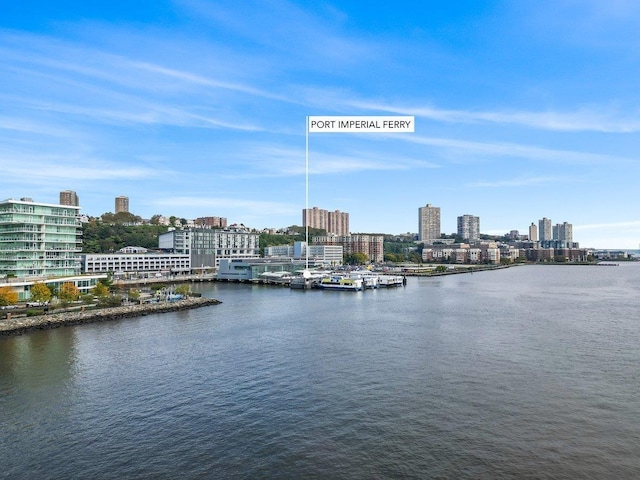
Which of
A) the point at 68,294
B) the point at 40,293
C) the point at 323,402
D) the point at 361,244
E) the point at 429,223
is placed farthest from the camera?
the point at 429,223

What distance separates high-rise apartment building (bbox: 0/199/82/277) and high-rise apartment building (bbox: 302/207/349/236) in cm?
8170

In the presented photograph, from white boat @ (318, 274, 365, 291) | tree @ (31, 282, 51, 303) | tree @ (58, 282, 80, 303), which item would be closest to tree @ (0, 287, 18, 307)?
tree @ (31, 282, 51, 303)

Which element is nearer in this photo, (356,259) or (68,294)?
(68,294)

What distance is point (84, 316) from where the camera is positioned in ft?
68.8

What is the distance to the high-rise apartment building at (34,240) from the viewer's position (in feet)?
84.3

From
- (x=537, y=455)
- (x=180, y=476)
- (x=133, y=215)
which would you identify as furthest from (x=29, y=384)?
(x=133, y=215)

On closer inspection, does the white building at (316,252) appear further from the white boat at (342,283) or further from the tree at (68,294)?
the tree at (68,294)

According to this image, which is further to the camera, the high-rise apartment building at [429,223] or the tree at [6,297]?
the high-rise apartment building at [429,223]

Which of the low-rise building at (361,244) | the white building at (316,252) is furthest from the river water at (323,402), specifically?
the low-rise building at (361,244)

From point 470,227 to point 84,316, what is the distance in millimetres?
143383

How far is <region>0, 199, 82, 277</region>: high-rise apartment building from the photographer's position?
25688 millimetres

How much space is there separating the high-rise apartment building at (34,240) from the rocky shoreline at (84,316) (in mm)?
6904

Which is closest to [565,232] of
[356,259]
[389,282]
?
[356,259]

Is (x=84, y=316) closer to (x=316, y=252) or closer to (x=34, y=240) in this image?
(x=34, y=240)
